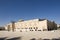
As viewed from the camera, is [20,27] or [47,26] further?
[20,27]

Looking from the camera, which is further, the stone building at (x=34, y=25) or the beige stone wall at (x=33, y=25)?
the beige stone wall at (x=33, y=25)

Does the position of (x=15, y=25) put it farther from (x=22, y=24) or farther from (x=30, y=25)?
(x=30, y=25)

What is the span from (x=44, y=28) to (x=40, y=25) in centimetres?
286

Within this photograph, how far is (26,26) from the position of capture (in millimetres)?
52938

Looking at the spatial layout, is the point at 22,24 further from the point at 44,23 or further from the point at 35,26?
the point at 44,23

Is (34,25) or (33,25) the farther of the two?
(33,25)

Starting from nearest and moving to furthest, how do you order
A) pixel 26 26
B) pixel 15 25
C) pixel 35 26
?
pixel 35 26
pixel 26 26
pixel 15 25

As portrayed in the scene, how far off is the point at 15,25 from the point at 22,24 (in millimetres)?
5354

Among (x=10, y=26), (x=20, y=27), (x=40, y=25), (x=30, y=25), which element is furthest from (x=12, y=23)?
(x=40, y=25)

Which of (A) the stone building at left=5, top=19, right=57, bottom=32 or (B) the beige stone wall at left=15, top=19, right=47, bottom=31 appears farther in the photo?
(B) the beige stone wall at left=15, top=19, right=47, bottom=31

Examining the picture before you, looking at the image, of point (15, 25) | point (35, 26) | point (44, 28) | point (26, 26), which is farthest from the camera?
point (15, 25)

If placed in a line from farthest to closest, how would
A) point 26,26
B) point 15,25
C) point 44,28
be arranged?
point 15,25 → point 26,26 → point 44,28

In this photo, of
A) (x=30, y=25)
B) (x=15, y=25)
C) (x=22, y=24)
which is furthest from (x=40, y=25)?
(x=15, y=25)

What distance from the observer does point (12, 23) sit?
60.0 meters
